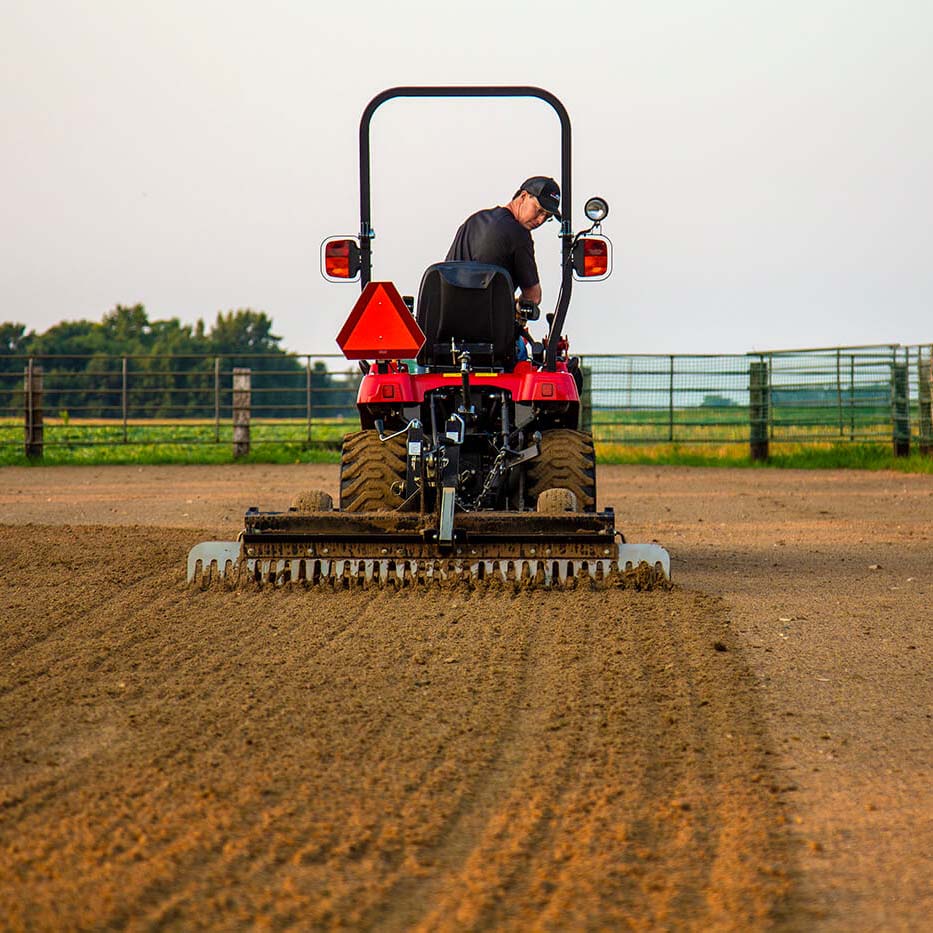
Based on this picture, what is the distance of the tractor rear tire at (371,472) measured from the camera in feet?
23.5

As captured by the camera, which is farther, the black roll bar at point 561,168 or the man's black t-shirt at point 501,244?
the black roll bar at point 561,168

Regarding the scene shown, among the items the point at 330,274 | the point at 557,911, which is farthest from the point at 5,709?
the point at 330,274

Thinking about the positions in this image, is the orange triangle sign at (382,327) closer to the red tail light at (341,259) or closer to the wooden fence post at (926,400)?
the red tail light at (341,259)

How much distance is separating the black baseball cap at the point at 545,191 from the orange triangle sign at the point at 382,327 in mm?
980

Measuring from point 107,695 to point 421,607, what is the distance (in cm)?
202

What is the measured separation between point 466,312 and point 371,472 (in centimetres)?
98

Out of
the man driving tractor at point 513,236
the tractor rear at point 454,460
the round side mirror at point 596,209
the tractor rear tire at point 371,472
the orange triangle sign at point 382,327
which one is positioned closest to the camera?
the tractor rear at point 454,460

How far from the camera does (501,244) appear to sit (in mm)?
7285

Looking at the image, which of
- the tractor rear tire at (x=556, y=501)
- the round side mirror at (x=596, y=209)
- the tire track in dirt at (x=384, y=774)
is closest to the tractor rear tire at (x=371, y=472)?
the tractor rear tire at (x=556, y=501)

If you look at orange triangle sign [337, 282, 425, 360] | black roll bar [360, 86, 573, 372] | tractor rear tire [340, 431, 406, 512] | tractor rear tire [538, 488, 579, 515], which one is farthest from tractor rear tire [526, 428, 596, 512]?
orange triangle sign [337, 282, 425, 360]

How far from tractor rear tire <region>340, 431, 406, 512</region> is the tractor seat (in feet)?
1.68

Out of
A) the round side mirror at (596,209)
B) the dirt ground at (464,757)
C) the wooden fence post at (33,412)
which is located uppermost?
the round side mirror at (596,209)

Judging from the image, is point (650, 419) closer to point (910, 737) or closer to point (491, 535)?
point (491, 535)

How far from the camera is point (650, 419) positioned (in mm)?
20969
